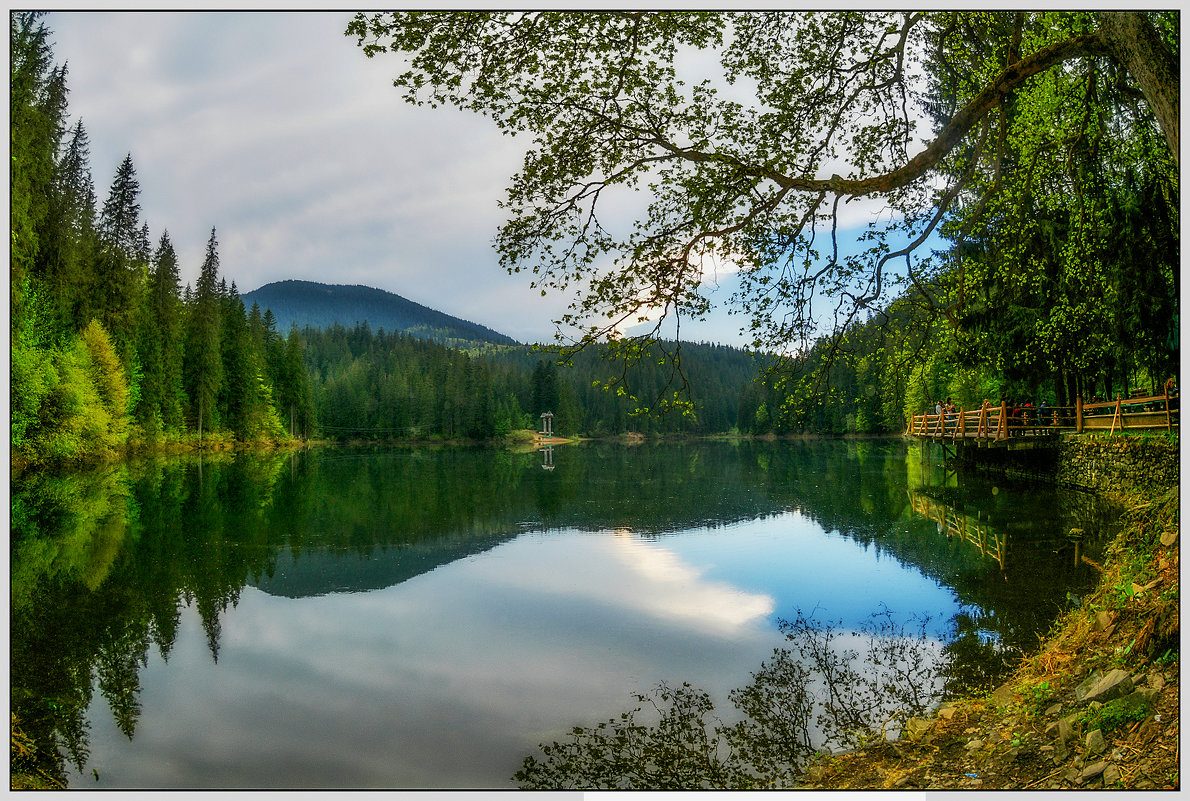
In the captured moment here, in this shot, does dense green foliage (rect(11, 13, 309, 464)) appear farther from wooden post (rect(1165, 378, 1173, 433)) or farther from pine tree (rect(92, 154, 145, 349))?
wooden post (rect(1165, 378, 1173, 433))

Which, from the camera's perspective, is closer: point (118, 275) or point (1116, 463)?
point (1116, 463)

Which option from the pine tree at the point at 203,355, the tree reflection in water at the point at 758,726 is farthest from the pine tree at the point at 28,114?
the pine tree at the point at 203,355

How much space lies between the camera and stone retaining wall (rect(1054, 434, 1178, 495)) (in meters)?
13.3

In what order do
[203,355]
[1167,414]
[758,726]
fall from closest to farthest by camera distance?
[758,726]
[1167,414]
[203,355]

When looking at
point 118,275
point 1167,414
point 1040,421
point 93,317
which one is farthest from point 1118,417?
point 93,317

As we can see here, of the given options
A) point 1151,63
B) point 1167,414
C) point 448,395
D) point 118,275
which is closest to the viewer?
point 1151,63

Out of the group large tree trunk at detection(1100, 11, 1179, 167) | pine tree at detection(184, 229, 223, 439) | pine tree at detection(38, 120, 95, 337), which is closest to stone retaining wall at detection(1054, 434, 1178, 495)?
large tree trunk at detection(1100, 11, 1179, 167)

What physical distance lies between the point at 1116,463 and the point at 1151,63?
15612 mm

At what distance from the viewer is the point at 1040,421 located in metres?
23.5

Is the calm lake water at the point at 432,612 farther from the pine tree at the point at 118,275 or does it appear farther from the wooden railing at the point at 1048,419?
the pine tree at the point at 118,275

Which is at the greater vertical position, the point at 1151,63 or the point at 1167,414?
the point at 1151,63

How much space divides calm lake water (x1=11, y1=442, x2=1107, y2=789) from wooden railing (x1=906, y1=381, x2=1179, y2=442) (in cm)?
235

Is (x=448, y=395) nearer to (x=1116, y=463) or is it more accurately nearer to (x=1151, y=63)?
(x=1116, y=463)

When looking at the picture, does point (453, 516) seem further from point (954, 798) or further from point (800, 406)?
point (954, 798)
